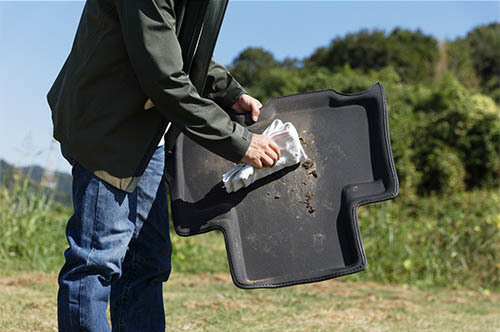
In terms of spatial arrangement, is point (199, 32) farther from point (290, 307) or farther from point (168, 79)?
point (290, 307)

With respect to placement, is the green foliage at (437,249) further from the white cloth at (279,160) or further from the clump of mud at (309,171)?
the white cloth at (279,160)

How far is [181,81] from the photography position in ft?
6.34

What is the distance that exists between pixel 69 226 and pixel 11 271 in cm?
305

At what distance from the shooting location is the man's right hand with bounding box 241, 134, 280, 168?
2.12 meters

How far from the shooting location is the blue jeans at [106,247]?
78.1 inches

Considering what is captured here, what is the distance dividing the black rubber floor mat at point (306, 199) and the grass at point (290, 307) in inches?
45.7

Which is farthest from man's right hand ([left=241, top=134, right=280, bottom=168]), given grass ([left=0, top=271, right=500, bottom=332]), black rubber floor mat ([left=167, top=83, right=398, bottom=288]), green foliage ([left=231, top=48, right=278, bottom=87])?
green foliage ([left=231, top=48, right=278, bottom=87])

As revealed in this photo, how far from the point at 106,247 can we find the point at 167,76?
64 cm

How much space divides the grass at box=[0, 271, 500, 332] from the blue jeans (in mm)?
945

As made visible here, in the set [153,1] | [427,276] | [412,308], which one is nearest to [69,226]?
[153,1]

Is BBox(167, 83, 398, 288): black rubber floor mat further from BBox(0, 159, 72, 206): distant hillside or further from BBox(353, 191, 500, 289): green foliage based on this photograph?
BBox(0, 159, 72, 206): distant hillside

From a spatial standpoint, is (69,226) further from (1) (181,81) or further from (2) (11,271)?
(2) (11,271)

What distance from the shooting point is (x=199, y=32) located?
201 centimetres

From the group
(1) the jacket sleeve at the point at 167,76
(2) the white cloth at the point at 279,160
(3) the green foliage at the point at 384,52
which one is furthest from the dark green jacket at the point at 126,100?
(3) the green foliage at the point at 384,52
